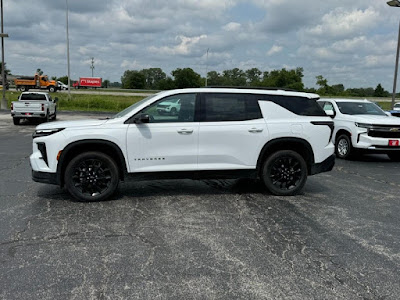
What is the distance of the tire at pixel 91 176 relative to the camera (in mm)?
5836

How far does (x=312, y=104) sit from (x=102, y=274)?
14.9 feet

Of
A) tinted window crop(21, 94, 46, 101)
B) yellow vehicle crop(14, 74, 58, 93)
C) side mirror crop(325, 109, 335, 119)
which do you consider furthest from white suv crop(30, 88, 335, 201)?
yellow vehicle crop(14, 74, 58, 93)

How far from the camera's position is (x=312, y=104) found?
21.7ft

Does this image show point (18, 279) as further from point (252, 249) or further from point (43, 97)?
point (43, 97)

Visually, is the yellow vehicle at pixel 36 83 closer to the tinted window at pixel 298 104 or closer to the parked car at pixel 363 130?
the parked car at pixel 363 130

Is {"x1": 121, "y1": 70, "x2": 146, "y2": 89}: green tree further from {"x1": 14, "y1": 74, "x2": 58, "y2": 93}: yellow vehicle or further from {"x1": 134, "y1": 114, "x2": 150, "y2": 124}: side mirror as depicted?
{"x1": 134, "y1": 114, "x2": 150, "y2": 124}: side mirror

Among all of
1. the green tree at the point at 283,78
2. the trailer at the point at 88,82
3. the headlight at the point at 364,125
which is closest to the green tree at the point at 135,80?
the trailer at the point at 88,82

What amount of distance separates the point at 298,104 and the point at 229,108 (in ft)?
3.96

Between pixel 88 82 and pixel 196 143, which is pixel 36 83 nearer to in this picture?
pixel 88 82

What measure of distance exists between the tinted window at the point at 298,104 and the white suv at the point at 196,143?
0.02m

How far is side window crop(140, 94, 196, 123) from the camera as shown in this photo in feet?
19.8

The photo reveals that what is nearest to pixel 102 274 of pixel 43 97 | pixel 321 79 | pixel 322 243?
pixel 322 243

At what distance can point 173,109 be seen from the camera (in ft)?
20.1

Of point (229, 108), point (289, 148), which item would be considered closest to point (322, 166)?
point (289, 148)
